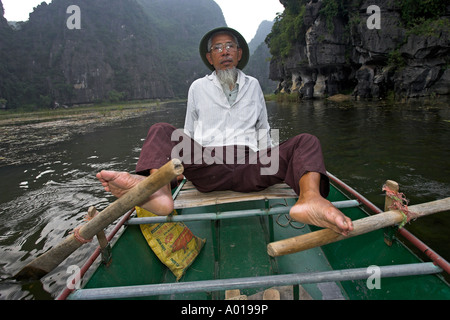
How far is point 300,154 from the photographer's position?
165 centimetres

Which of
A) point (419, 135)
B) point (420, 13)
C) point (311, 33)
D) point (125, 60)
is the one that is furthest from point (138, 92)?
point (419, 135)

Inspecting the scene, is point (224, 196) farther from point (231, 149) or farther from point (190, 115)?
point (190, 115)

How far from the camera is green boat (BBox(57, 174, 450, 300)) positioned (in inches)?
44.5

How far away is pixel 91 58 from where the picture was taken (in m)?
79.6

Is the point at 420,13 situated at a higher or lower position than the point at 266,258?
higher

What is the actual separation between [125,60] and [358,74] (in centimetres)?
8981

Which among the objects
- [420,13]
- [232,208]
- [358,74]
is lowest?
[232,208]

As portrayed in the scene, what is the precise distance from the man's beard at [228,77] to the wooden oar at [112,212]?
1.56 meters

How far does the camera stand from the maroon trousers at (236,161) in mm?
1616

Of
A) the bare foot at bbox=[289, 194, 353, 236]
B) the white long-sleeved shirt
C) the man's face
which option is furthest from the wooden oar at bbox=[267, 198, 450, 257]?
the man's face

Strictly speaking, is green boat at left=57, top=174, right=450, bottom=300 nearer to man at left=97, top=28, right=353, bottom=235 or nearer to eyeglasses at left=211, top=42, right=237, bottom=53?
man at left=97, top=28, right=353, bottom=235

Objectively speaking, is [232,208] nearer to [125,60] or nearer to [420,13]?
[420,13]

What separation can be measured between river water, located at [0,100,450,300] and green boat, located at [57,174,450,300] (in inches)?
48.8
